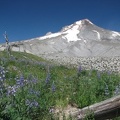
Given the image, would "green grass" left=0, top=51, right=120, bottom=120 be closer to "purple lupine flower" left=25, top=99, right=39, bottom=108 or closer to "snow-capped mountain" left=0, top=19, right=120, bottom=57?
"purple lupine flower" left=25, top=99, right=39, bottom=108

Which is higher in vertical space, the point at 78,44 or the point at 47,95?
the point at 78,44

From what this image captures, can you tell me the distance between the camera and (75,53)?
106m

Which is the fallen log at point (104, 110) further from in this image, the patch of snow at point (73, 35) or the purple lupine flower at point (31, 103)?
the patch of snow at point (73, 35)

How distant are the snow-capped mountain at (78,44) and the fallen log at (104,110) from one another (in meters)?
78.3

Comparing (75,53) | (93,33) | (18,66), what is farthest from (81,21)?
(18,66)

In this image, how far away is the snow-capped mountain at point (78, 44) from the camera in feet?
332

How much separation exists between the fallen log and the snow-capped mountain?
257 feet

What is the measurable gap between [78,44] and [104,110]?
111399mm

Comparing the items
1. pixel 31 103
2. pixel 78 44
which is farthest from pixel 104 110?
pixel 78 44

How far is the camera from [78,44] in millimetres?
118438

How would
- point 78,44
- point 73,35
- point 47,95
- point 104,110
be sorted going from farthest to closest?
point 73,35 < point 78,44 < point 47,95 < point 104,110

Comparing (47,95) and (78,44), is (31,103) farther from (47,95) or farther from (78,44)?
(78,44)

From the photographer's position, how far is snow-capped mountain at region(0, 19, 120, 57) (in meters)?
101

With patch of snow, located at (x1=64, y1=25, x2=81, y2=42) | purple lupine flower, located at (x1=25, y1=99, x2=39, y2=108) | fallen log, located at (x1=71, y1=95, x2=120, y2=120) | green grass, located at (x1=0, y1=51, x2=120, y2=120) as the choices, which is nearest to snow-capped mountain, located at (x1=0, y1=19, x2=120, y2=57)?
patch of snow, located at (x1=64, y1=25, x2=81, y2=42)
